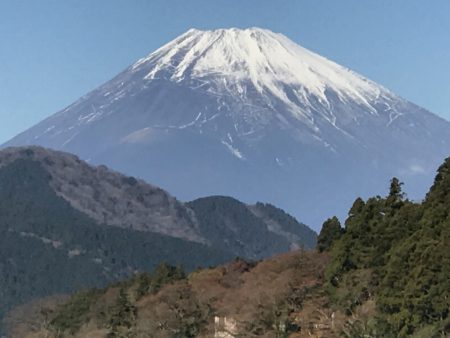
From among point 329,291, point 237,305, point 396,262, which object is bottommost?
point 329,291

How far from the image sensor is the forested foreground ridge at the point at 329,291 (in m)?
69.7

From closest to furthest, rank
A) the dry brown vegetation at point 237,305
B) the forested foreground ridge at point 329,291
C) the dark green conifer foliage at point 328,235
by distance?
the forested foreground ridge at point 329,291 → the dry brown vegetation at point 237,305 → the dark green conifer foliage at point 328,235

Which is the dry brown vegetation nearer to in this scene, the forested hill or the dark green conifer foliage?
the forested hill

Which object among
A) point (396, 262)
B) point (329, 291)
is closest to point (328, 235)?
point (329, 291)

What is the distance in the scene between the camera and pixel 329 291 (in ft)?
272

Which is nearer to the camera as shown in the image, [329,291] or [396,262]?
[396,262]

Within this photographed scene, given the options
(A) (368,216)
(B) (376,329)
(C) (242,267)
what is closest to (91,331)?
(C) (242,267)

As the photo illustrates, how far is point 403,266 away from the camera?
73.5 m

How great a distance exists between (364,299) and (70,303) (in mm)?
44461

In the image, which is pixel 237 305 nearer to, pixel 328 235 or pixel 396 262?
pixel 328 235

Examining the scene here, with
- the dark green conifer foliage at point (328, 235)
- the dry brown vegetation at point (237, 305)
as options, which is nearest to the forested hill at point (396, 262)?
the dark green conifer foliage at point (328, 235)

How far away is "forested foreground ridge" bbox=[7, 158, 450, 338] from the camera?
229 feet

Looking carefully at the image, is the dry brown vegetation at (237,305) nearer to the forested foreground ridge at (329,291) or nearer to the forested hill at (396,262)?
the forested foreground ridge at (329,291)

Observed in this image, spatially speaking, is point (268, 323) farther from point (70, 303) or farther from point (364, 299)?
point (70, 303)
